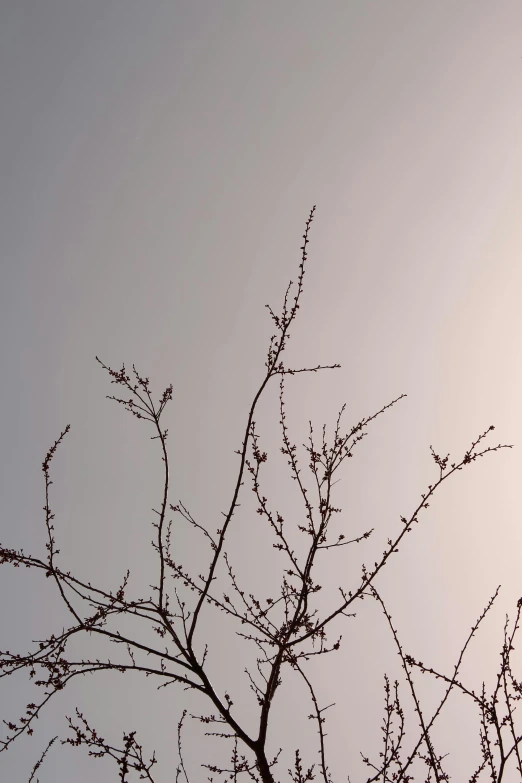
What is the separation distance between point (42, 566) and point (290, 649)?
1.54 metres

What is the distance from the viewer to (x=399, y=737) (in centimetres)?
351

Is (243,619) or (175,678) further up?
(243,619)

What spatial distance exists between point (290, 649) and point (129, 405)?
1.85m

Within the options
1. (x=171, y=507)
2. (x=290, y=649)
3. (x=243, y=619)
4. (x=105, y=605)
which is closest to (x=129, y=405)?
(x=171, y=507)

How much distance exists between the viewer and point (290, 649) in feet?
10.9

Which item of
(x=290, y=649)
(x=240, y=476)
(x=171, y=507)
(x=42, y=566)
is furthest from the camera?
(x=171, y=507)

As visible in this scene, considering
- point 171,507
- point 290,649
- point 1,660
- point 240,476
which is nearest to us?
point 1,660

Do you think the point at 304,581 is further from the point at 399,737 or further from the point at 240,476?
the point at 399,737

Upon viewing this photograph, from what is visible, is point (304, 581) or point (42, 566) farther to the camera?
point (304, 581)

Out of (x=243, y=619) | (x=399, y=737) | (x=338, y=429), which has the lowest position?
(x=399, y=737)

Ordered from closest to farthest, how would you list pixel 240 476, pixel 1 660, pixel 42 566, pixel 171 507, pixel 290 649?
pixel 1 660, pixel 42 566, pixel 240 476, pixel 290 649, pixel 171 507

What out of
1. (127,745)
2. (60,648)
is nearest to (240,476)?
(60,648)

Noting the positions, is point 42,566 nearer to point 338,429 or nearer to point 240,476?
point 240,476

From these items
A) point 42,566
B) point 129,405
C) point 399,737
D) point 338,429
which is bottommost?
point 399,737
